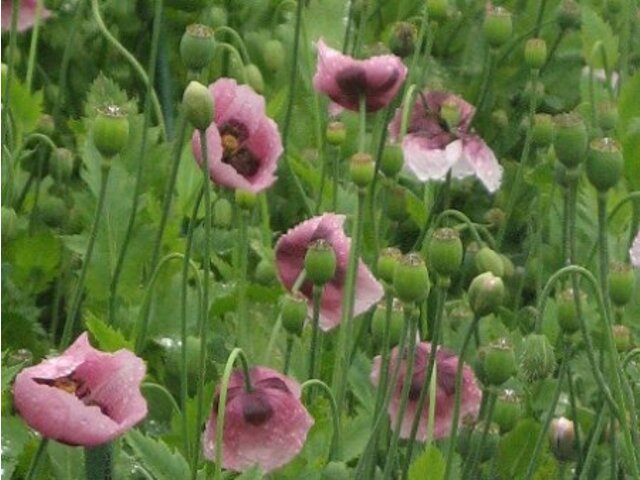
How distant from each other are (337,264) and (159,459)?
0.73ft

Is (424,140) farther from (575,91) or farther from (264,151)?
(575,91)

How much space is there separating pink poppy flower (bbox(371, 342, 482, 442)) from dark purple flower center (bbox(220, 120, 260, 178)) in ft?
0.61

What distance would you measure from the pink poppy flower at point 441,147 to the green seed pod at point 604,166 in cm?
34

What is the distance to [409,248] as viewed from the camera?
180cm

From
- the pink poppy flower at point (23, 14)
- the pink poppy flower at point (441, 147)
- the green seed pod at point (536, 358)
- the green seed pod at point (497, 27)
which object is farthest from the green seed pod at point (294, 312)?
the pink poppy flower at point (23, 14)

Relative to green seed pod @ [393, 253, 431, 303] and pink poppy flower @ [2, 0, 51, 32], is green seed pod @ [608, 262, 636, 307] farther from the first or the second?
pink poppy flower @ [2, 0, 51, 32]

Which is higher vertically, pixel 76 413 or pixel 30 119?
pixel 76 413

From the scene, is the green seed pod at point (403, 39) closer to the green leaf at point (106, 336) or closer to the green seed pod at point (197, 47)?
the green seed pod at point (197, 47)

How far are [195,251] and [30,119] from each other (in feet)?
0.74

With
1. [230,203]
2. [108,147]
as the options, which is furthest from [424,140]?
[108,147]

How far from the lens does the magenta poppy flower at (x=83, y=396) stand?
0.91m

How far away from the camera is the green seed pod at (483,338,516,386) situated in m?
1.06

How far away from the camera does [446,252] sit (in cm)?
106

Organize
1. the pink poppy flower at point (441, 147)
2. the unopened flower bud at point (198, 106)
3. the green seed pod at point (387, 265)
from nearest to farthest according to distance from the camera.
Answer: the unopened flower bud at point (198, 106) < the green seed pod at point (387, 265) < the pink poppy flower at point (441, 147)
